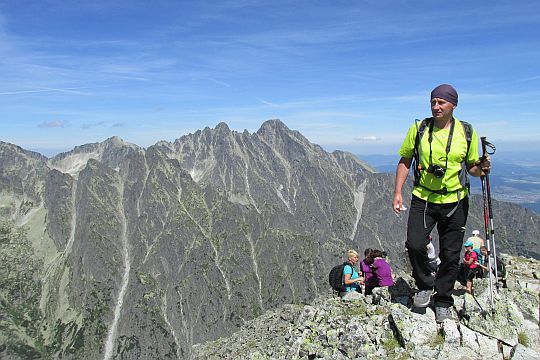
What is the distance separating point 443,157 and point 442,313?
5.20 m

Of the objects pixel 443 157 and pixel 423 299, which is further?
pixel 423 299

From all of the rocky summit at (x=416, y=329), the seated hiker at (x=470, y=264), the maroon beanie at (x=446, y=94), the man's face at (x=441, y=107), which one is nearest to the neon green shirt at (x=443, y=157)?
the man's face at (x=441, y=107)

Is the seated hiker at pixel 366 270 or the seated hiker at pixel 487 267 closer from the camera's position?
the seated hiker at pixel 487 267

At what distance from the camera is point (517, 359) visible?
11.2m

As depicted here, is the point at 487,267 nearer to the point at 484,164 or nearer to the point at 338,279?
the point at 338,279

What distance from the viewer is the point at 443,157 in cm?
1130

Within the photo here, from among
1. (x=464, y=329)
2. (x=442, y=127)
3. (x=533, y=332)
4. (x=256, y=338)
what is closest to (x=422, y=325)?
(x=464, y=329)

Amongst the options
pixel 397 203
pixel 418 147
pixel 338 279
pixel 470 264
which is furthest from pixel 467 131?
pixel 338 279

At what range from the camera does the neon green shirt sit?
36.9 ft

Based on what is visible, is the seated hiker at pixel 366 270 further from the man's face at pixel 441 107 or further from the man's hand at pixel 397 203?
the man's face at pixel 441 107

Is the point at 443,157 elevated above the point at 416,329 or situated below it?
above

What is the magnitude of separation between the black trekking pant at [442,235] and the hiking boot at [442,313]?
12 cm

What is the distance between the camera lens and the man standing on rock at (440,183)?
11.2m

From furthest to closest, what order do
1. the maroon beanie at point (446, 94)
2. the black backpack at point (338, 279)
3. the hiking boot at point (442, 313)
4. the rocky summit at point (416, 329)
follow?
the black backpack at point (338, 279)
the hiking boot at point (442, 313)
the rocky summit at point (416, 329)
the maroon beanie at point (446, 94)
